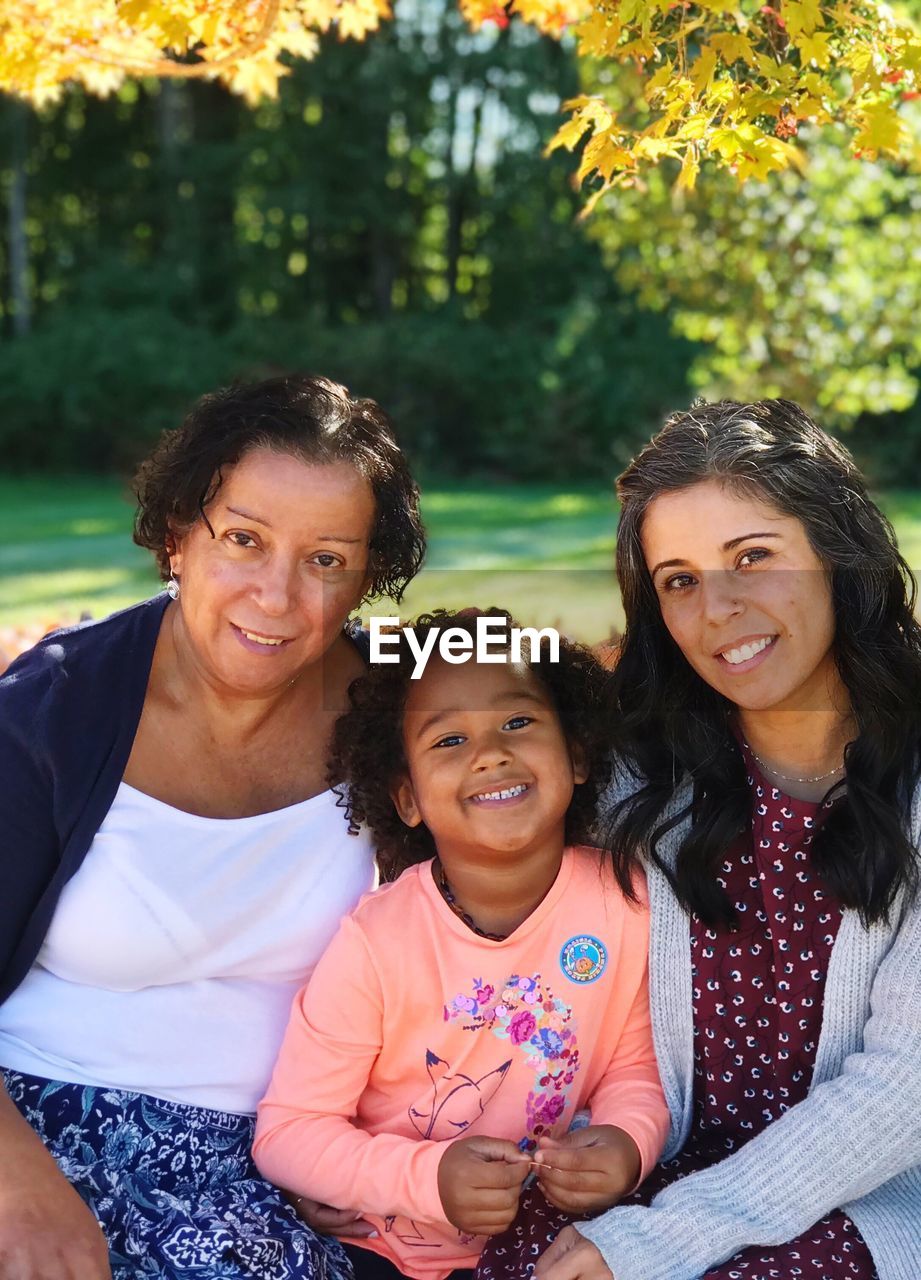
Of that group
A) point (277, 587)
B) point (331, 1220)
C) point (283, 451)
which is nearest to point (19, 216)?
point (283, 451)

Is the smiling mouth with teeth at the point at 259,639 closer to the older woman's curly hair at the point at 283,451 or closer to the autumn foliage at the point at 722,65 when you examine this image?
the older woman's curly hair at the point at 283,451

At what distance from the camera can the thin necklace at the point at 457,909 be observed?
2.42 metres

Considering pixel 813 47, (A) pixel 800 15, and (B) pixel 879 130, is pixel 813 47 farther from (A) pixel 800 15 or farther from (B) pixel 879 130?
(B) pixel 879 130

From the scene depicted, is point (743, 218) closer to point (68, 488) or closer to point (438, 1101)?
point (438, 1101)

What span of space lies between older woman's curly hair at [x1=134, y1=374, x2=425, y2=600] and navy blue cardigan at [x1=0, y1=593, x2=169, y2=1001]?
29 centimetres

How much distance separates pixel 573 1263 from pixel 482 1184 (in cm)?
16

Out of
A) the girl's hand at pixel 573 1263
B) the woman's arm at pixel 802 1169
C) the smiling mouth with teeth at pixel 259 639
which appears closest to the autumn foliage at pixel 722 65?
the smiling mouth with teeth at pixel 259 639

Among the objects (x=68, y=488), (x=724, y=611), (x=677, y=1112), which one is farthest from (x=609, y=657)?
(x=68, y=488)

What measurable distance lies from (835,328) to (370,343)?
1091cm

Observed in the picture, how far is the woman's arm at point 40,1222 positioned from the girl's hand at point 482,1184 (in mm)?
486

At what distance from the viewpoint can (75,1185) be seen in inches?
88.3

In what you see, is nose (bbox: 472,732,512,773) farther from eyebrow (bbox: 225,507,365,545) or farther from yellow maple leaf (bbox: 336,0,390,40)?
yellow maple leaf (bbox: 336,0,390,40)

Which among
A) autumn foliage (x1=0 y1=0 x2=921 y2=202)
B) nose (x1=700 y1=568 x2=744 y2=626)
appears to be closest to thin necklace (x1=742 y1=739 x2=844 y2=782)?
nose (x1=700 y1=568 x2=744 y2=626)

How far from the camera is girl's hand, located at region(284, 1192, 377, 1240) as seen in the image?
232 centimetres
